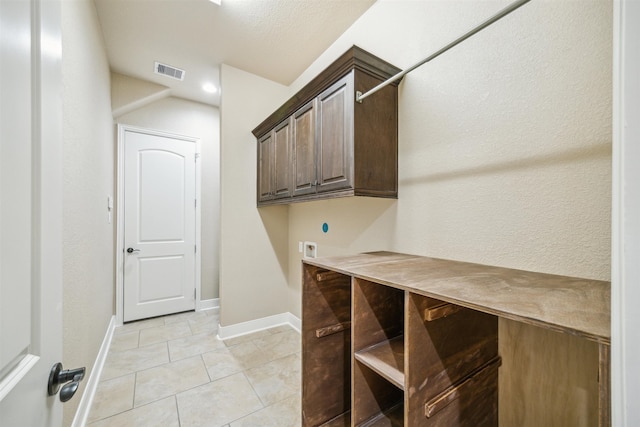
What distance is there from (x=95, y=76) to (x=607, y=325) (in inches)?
124

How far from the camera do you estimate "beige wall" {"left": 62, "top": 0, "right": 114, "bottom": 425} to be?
1.30 metres

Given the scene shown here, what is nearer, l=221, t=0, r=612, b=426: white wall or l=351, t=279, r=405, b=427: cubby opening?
l=221, t=0, r=612, b=426: white wall

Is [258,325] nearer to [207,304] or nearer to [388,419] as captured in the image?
[207,304]

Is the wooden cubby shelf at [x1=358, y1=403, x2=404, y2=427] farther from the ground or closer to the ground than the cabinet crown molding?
closer to the ground

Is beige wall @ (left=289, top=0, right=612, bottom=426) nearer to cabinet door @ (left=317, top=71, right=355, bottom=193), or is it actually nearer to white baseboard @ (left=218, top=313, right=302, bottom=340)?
cabinet door @ (left=317, top=71, right=355, bottom=193)

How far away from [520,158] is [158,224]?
3721mm

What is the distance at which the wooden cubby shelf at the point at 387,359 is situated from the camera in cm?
95

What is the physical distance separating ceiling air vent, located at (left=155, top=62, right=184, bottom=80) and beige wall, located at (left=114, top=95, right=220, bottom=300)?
0.53 metres

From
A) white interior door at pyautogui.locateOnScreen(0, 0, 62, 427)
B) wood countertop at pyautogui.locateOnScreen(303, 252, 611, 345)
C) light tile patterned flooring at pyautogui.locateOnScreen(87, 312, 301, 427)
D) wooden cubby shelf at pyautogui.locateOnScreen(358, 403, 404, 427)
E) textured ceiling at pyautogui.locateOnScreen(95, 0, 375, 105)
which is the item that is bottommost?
light tile patterned flooring at pyautogui.locateOnScreen(87, 312, 301, 427)

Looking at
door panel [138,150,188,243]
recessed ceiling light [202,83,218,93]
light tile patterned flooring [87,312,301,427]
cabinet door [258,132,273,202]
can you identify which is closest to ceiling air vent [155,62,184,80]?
recessed ceiling light [202,83,218,93]

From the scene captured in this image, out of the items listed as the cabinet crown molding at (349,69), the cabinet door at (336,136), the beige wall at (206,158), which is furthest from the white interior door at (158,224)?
the cabinet door at (336,136)

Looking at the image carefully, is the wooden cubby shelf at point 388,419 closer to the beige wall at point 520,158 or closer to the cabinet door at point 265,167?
the beige wall at point 520,158

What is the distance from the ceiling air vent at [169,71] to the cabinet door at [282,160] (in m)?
1.47

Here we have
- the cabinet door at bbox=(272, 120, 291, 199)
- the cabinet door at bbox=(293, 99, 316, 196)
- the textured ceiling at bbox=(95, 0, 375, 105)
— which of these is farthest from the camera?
the cabinet door at bbox=(272, 120, 291, 199)
